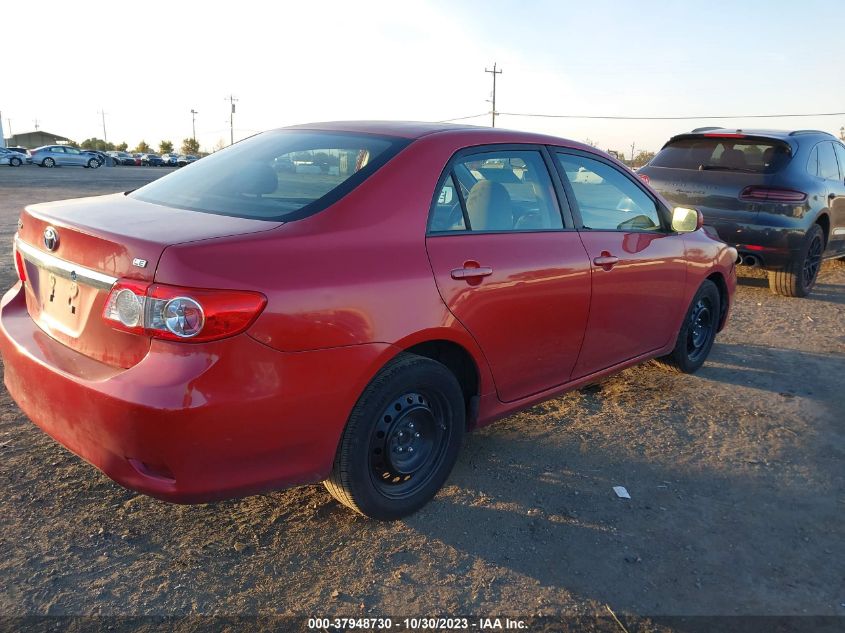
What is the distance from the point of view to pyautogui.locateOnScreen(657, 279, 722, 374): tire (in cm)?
473

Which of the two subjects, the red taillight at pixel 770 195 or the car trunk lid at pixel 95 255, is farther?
the red taillight at pixel 770 195

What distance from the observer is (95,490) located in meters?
3.04

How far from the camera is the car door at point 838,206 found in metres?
7.75

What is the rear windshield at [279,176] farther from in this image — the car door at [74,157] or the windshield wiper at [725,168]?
the car door at [74,157]

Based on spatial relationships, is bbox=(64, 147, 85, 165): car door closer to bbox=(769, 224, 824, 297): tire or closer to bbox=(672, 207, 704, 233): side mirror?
bbox=(769, 224, 824, 297): tire

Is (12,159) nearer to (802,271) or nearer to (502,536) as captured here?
(802,271)

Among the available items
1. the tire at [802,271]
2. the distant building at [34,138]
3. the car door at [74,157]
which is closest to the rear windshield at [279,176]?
the tire at [802,271]

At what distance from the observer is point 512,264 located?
3143mm

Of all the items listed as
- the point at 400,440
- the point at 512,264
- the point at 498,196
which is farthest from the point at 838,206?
the point at 400,440

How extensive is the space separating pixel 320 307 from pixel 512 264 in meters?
1.08

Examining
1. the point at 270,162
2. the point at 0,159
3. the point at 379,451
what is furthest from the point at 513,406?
the point at 0,159

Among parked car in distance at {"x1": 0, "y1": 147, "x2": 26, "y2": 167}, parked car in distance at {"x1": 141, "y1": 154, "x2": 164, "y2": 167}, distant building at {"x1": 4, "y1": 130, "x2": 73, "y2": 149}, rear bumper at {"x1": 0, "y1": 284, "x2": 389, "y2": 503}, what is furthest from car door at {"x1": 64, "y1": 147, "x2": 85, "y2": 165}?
distant building at {"x1": 4, "y1": 130, "x2": 73, "y2": 149}

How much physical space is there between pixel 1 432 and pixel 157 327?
193 centimetres

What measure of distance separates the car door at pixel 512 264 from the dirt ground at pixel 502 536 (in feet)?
1.76
